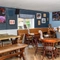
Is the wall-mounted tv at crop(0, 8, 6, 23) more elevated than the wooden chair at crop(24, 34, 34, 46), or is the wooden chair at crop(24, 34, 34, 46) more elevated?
the wall-mounted tv at crop(0, 8, 6, 23)

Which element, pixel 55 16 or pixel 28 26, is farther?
pixel 55 16

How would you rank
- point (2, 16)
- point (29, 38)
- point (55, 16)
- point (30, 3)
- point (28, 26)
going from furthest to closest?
point (55, 16) < point (28, 26) < point (29, 38) < point (2, 16) < point (30, 3)

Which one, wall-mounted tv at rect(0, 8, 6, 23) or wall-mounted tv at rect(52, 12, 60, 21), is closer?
wall-mounted tv at rect(0, 8, 6, 23)

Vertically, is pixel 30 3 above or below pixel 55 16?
above

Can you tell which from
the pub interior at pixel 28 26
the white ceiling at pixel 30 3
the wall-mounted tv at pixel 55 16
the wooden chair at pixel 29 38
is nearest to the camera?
the white ceiling at pixel 30 3

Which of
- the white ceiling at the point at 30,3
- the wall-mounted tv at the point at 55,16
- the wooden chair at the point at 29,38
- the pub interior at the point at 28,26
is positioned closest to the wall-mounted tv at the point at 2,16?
the pub interior at the point at 28,26

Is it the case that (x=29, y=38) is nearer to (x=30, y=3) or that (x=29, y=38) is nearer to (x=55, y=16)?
(x=30, y=3)

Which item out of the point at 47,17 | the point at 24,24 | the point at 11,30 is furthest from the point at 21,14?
the point at 47,17

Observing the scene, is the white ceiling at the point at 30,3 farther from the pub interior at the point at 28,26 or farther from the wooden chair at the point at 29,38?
the wooden chair at the point at 29,38

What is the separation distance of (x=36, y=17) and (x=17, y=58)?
4.06 meters

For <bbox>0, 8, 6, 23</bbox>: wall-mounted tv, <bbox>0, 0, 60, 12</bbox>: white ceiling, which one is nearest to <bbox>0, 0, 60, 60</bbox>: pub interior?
<bbox>0, 8, 6, 23</bbox>: wall-mounted tv

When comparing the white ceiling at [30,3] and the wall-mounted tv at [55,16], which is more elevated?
the white ceiling at [30,3]

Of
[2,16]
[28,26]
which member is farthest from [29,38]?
[2,16]

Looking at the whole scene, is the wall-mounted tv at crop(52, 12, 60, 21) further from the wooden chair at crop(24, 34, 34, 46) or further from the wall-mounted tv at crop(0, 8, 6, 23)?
the wall-mounted tv at crop(0, 8, 6, 23)
